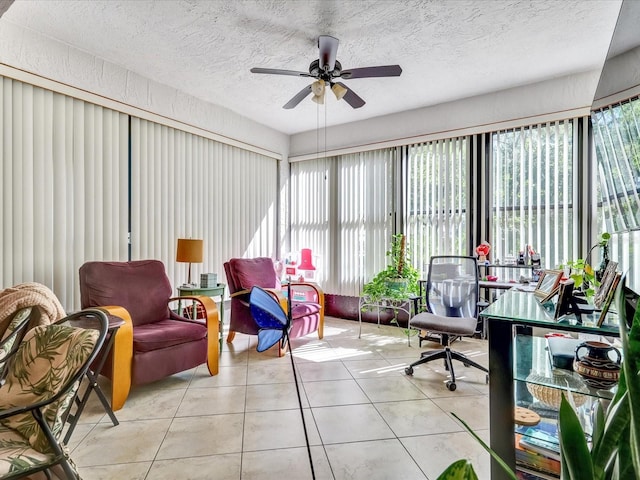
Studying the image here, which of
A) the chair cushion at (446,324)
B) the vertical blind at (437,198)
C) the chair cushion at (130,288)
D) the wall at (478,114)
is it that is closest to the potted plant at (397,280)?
the vertical blind at (437,198)

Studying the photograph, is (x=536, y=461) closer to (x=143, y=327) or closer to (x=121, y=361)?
(x=121, y=361)

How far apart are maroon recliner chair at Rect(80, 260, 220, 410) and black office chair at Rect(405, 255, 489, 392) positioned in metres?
1.79

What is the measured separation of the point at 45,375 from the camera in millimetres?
1352

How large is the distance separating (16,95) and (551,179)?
477cm

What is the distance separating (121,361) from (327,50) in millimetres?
2663

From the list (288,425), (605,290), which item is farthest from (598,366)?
(288,425)

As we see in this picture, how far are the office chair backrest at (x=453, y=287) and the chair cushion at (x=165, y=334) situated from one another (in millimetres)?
Answer: 2111

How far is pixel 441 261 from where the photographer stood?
3.38 meters

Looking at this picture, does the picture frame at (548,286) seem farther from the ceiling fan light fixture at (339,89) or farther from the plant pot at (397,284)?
the ceiling fan light fixture at (339,89)

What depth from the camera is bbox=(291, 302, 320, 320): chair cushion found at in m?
3.54

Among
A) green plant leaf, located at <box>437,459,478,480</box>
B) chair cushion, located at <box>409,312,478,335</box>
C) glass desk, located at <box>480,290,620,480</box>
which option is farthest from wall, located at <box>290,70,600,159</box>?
green plant leaf, located at <box>437,459,478,480</box>

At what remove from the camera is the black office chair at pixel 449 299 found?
290cm

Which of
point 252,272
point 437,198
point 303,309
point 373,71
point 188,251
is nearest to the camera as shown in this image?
point 373,71

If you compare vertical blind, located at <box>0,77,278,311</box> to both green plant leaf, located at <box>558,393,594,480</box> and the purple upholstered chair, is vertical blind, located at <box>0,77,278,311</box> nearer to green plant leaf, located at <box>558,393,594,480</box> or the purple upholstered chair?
the purple upholstered chair
